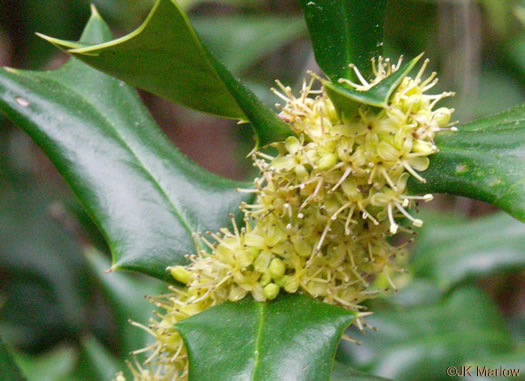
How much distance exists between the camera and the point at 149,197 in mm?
1438

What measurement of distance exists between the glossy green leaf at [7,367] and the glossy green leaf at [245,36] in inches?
104

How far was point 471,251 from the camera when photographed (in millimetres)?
2504

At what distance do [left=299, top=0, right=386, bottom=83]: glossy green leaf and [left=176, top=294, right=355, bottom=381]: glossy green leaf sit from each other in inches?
16.8

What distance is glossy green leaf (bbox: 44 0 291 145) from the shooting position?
0.99m

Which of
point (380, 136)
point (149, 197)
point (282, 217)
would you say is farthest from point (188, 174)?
point (380, 136)

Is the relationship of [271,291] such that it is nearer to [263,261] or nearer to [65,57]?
[263,261]

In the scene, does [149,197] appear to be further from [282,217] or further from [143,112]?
[282,217]

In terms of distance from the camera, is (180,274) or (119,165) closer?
(180,274)

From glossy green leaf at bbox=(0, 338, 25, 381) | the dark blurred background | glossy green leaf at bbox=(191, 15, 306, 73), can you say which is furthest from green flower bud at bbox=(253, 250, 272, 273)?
glossy green leaf at bbox=(191, 15, 306, 73)

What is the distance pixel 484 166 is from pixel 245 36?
3.19 metres

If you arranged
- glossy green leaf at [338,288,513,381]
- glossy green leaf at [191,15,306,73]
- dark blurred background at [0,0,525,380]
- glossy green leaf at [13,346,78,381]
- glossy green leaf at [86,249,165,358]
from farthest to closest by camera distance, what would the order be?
glossy green leaf at [191,15,306,73], dark blurred background at [0,0,525,380], glossy green leaf at [13,346,78,381], glossy green leaf at [338,288,513,381], glossy green leaf at [86,249,165,358]

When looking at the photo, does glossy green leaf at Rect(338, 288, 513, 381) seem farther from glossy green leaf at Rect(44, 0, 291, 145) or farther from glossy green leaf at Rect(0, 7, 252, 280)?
glossy green leaf at Rect(44, 0, 291, 145)

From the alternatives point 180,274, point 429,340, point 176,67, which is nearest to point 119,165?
point 180,274

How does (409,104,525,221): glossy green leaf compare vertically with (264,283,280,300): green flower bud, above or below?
above
